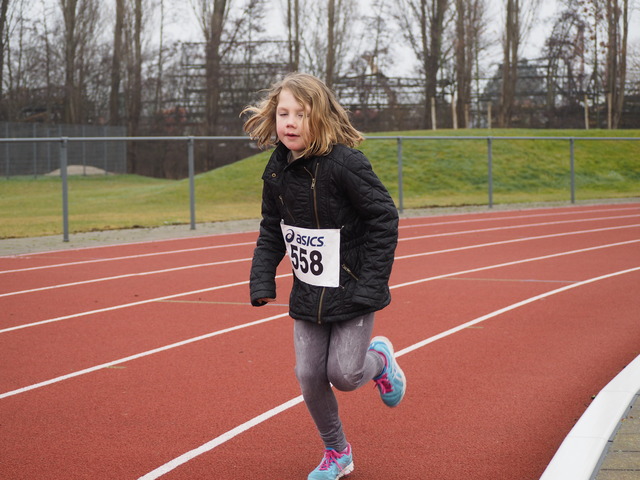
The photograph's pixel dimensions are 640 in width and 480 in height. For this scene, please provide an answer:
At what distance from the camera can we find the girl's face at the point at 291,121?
143 inches

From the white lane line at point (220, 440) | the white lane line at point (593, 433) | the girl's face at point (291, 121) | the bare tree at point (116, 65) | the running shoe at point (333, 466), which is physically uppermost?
the bare tree at point (116, 65)

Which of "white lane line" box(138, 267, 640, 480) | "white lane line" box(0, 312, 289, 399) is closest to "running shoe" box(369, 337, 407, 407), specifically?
"white lane line" box(138, 267, 640, 480)

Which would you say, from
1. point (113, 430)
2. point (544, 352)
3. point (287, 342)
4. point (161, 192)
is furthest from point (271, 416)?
point (161, 192)

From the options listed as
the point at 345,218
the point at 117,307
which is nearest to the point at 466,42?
the point at 117,307

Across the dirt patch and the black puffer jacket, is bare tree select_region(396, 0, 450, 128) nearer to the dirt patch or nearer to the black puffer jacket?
the dirt patch

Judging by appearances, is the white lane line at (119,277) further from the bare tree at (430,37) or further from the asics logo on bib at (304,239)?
the bare tree at (430,37)

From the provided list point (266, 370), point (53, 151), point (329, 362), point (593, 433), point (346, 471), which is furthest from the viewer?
point (53, 151)

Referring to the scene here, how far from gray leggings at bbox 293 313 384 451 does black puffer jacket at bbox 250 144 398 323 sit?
95 mm

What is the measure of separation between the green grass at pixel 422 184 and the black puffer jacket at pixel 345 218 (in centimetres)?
1587

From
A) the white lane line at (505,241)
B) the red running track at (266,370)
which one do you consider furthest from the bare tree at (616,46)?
the red running track at (266,370)

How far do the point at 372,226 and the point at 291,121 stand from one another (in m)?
0.52

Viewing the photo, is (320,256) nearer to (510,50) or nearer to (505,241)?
(505,241)

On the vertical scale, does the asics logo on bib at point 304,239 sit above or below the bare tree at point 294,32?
below

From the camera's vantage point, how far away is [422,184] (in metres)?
28.0
